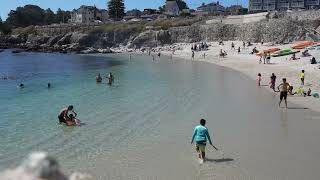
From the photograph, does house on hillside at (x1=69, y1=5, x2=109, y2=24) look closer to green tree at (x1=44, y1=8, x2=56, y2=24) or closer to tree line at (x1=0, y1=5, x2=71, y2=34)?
tree line at (x1=0, y1=5, x2=71, y2=34)

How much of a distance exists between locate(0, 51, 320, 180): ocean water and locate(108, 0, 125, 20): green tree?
116 metres

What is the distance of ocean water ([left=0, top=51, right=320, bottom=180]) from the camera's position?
43.7 feet

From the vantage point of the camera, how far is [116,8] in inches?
5758

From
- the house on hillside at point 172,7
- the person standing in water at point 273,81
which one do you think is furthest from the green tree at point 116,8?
the person standing in water at point 273,81

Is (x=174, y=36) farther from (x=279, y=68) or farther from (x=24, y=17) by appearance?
(x=24, y=17)

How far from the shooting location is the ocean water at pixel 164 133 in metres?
13.3

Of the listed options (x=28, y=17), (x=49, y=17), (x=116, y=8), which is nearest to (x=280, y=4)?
(x=116, y=8)

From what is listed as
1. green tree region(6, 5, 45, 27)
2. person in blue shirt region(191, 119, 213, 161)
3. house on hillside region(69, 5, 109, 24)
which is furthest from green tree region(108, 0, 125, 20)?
person in blue shirt region(191, 119, 213, 161)

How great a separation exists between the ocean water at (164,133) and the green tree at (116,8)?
116173 millimetres

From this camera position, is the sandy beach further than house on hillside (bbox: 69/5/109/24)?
No

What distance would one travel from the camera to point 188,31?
323 feet

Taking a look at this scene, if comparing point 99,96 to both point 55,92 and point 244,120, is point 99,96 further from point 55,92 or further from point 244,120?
point 244,120

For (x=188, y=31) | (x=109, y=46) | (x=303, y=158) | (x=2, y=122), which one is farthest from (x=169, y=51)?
(x=303, y=158)

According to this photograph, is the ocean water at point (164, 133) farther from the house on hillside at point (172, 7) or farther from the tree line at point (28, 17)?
the house on hillside at point (172, 7)
